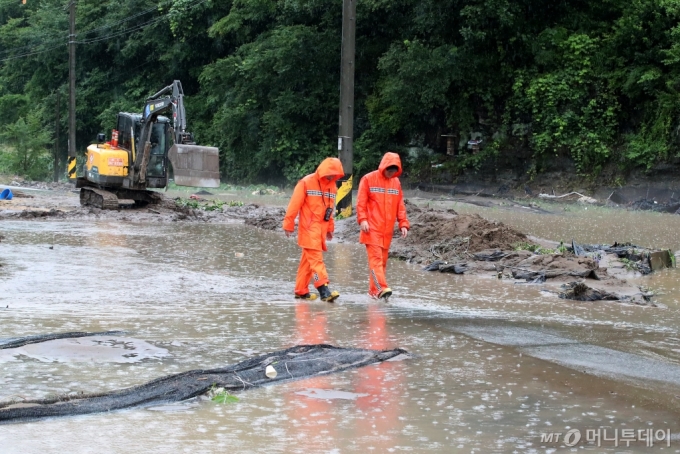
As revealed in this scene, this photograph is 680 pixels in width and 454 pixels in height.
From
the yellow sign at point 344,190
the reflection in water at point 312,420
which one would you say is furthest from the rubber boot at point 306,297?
the yellow sign at point 344,190

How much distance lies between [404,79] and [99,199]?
13594 millimetres

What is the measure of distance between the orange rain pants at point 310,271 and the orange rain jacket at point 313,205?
0.45 feet

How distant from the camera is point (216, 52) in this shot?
4741cm

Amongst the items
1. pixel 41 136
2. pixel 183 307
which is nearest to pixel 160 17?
pixel 41 136

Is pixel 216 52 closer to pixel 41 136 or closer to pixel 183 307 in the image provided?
pixel 41 136

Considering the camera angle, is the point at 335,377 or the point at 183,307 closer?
the point at 335,377

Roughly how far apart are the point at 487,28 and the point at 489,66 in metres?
1.67

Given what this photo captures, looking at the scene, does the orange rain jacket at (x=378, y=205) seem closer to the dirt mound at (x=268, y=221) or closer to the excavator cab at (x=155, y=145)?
the dirt mound at (x=268, y=221)

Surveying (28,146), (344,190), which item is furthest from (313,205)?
(28,146)

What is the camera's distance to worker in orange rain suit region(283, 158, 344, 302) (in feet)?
33.4

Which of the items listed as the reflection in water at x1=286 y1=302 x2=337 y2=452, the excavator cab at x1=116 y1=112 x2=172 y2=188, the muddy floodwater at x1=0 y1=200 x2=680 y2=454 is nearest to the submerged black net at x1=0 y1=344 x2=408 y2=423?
the muddy floodwater at x1=0 y1=200 x2=680 y2=454

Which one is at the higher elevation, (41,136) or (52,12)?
(52,12)

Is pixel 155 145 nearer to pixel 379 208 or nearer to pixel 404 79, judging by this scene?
pixel 404 79

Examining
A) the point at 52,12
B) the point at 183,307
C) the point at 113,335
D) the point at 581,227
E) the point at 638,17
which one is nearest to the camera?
the point at 113,335
